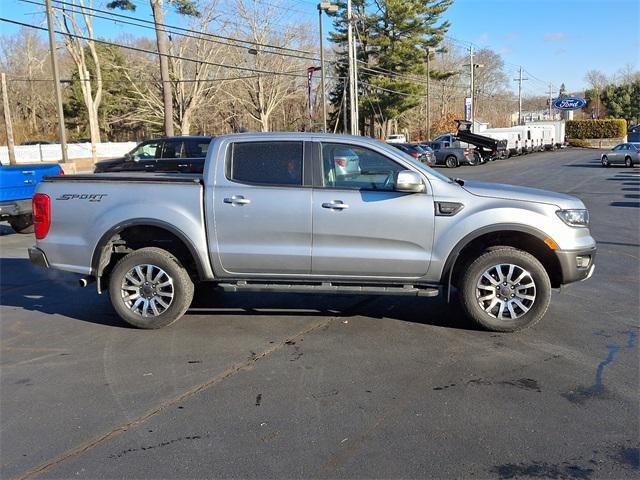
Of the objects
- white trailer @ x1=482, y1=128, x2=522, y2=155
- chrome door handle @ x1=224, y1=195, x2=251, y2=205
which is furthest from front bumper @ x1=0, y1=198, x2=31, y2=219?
white trailer @ x1=482, y1=128, x2=522, y2=155

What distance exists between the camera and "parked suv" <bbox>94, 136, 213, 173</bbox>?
14680mm

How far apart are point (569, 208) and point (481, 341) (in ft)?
4.95

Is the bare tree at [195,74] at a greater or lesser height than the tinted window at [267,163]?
greater

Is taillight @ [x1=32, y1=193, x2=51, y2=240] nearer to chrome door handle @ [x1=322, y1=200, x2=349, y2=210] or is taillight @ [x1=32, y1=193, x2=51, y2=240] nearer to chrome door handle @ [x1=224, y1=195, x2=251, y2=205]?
chrome door handle @ [x1=224, y1=195, x2=251, y2=205]

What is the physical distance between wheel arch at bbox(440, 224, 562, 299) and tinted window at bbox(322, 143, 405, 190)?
0.91 m

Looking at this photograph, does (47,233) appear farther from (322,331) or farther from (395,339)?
(395,339)

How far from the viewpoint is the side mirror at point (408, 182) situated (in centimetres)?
495

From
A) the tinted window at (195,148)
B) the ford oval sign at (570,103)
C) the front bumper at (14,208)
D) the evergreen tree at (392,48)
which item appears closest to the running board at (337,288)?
the front bumper at (14,208)

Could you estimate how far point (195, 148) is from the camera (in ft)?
48.9

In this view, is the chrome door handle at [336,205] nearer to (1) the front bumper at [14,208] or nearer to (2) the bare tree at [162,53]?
(1) the front bumper at [14,208]

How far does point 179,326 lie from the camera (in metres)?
5.53

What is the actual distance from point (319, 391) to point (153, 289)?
2.21m

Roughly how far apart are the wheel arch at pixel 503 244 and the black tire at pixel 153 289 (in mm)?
2529

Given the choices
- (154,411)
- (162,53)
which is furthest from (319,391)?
(162,53)
